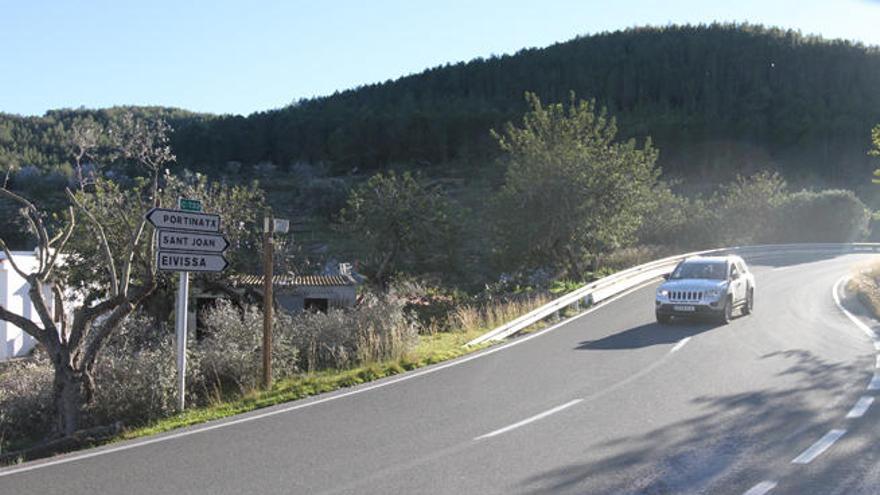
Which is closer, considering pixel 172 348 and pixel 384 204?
pixel 172 348

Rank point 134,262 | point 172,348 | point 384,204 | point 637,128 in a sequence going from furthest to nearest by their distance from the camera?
point 637,128 < point 384,204 < point 134,262 < point 172,348

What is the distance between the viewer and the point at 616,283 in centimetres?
2558

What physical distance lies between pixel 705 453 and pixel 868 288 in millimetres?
18827

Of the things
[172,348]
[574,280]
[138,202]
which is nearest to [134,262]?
[138,202]

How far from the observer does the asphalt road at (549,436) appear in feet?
21.6

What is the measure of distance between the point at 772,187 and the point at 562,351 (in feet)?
144

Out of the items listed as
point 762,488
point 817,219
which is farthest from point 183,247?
point 817,219

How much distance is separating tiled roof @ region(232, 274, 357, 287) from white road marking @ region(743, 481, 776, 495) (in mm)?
17011

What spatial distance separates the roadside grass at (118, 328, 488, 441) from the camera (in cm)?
998

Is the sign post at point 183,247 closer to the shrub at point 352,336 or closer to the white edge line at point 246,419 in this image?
the white edge line at point 246,419

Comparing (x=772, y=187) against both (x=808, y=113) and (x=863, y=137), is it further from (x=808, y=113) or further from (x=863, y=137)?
(x=808, y=113)

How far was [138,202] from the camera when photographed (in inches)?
784

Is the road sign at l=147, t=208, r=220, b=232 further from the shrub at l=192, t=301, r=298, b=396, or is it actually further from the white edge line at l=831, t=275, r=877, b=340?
the white edge line at l=831, t=275, r=877, b=340

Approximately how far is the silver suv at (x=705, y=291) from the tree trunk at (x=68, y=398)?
41.5 ft
